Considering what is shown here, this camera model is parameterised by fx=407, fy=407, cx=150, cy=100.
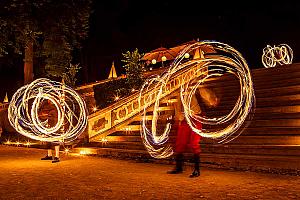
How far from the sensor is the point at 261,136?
11.1 metres

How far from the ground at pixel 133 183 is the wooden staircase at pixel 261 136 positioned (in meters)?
0.54

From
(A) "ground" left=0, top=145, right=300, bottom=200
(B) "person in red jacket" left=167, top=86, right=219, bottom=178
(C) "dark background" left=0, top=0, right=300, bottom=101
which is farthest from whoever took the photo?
(C) "dark background" left=0, top=0, right=300, bottom=101

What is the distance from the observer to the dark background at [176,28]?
90.6 feet

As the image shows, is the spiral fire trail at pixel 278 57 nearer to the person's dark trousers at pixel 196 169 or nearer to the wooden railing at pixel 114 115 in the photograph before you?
the wooden railing at pixel 114 115

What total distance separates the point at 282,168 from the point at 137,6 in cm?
2878

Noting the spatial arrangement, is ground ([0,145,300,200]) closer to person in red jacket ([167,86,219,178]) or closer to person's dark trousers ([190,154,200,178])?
person's dark trousers ([190,154,200,178])

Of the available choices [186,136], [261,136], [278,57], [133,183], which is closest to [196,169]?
[186,136]

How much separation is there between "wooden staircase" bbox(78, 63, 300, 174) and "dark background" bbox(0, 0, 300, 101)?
11.0 m

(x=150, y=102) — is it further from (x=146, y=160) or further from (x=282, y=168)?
(x=282, y=168)

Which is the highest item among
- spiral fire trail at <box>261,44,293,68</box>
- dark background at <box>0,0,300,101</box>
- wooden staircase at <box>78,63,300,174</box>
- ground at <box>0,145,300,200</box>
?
dark background at <box>0,0,300,101</box>

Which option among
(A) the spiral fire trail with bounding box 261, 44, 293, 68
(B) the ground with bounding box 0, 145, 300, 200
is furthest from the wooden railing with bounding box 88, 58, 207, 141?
(A) the spiral fire trail with bounding box 261, 44, 293, 68

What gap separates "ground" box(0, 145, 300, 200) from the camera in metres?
6.97

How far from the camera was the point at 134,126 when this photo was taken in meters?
14.9

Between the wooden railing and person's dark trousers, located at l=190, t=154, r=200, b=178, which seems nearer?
person's dark trousers, located at l=190, t=154, r=200, b=178
